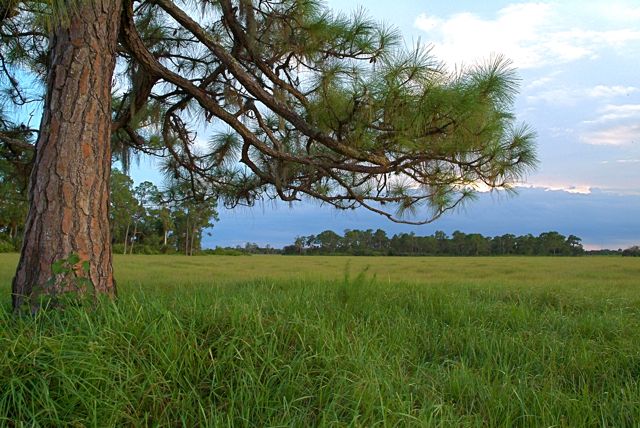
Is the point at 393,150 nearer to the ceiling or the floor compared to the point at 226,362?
nearer to the ceiling

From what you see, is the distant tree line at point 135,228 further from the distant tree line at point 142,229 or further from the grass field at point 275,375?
the grass field at point 275,375

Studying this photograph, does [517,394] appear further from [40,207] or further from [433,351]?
[40,207]

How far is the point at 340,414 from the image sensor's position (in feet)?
5.56

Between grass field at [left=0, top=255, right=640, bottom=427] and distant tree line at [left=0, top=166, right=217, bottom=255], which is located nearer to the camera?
grass field at [left=0, top=255, right=640, bottom=427]

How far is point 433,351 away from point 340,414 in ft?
4.27

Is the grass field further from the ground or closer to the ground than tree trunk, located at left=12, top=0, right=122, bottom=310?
closer to the ground

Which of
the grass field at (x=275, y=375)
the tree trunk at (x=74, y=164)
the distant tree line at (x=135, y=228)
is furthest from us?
the distant tree line at (x=135, y=228)

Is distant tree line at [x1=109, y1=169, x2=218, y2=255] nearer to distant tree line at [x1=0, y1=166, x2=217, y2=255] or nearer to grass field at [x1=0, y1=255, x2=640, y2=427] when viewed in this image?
distant tree line at [x1=0, y1=166, x2=217, y2=255]

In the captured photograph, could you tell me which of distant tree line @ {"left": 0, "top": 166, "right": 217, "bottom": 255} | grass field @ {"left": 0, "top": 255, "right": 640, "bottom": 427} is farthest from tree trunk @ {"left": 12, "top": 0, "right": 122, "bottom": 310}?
distant tree line @ {"left": 0, "top": 166, "right": 217, "bottom": 255}

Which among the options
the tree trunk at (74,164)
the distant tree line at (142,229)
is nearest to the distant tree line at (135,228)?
the distant tree line at (142,229)

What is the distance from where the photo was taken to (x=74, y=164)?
9.05ft

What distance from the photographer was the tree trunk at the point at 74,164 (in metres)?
2.69

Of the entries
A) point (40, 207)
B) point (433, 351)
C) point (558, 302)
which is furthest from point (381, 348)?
point (558, 302)

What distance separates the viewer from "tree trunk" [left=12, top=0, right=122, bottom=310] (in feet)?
8.83
